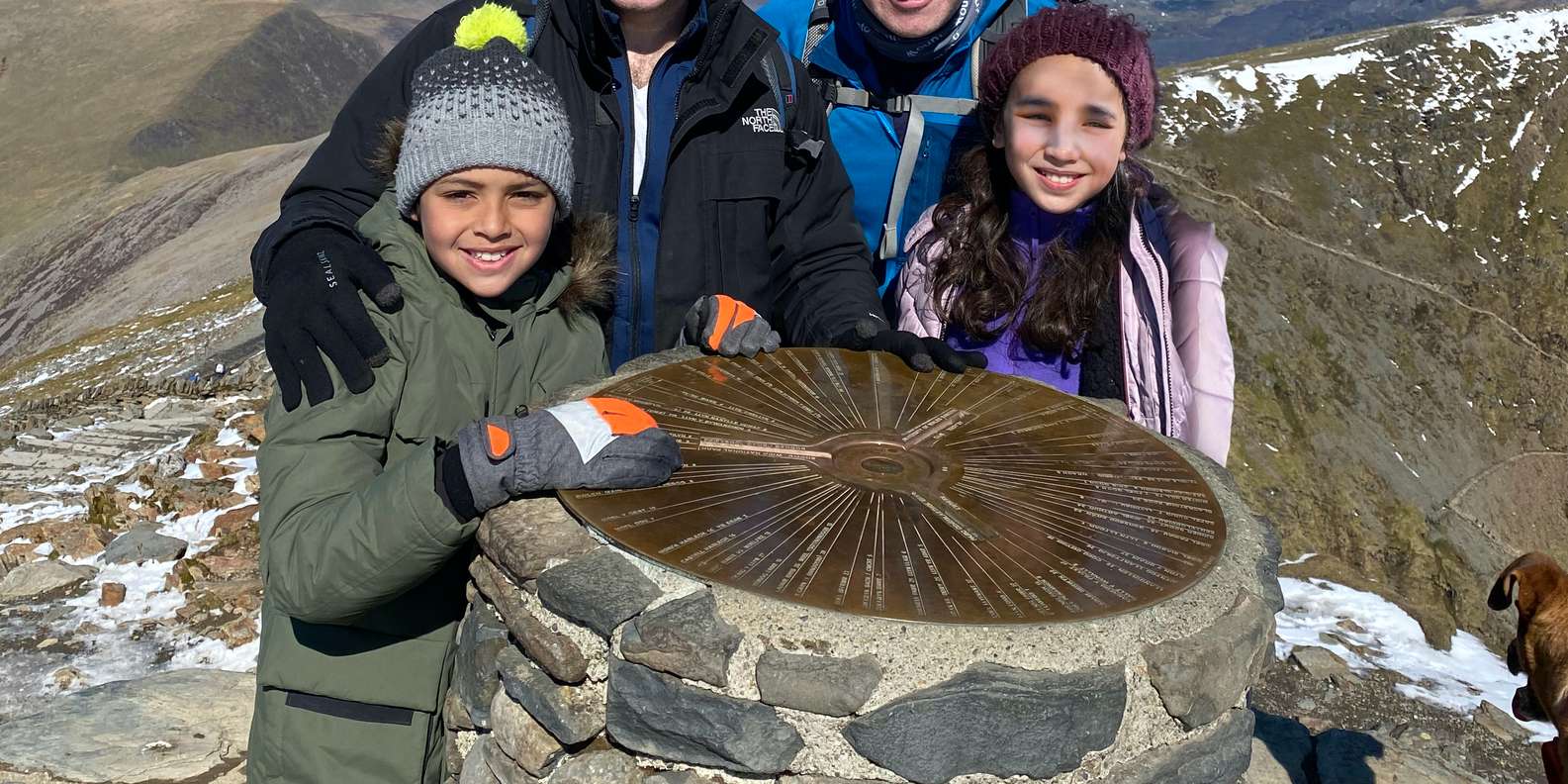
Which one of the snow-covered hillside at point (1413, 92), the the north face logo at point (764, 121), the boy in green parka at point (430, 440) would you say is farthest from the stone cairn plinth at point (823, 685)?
the snow-covered hillside at point (1413, 92)

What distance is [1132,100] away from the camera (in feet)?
13.4

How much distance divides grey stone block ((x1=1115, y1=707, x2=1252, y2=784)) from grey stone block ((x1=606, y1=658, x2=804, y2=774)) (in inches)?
35.4

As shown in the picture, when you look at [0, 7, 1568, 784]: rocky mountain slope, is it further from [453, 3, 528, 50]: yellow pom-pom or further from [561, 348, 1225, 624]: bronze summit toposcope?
[453, 3, 528, 50]: yellow pom-pom

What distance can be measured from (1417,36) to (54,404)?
1611 inches

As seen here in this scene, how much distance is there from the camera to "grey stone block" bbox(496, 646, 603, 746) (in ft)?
9.20

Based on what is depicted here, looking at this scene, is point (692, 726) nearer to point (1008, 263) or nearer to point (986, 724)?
point (986, 724)

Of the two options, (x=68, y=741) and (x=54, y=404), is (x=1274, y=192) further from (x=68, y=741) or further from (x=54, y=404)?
(x=68, y=741)

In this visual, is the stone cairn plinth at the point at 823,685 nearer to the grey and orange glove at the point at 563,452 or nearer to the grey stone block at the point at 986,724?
the grey stone block at the point at 986,724

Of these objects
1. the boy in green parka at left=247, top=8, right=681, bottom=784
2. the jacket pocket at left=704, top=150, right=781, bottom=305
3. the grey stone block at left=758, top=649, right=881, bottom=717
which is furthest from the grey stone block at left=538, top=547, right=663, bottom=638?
the jacket pocket at left=704, top=150, right=781, bottom=305

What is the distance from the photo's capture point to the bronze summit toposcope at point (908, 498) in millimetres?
2793

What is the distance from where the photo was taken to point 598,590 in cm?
277

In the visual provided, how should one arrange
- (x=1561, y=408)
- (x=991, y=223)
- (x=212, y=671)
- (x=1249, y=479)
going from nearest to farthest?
(x=991, y=223) → (x=212, y=671) → (x=1249, y=479) → (x=1561, y=408)

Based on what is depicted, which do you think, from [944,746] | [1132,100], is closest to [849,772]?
[944,746]

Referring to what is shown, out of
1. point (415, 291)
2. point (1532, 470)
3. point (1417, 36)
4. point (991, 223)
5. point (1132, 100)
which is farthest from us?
point (1417, 36)
